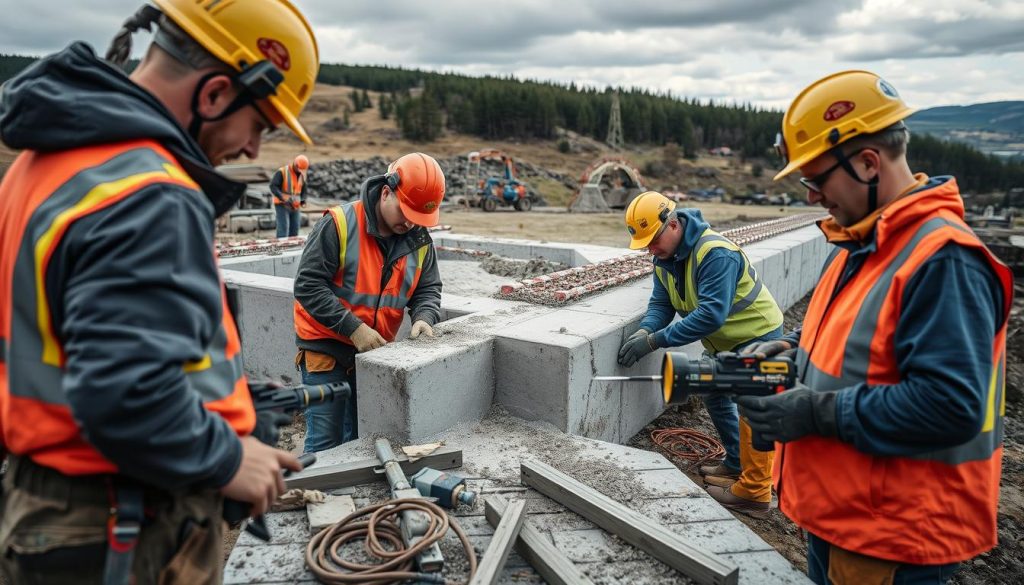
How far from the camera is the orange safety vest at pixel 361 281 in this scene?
12.8ft

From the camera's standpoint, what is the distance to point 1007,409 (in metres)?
7.20

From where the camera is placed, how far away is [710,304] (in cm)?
419

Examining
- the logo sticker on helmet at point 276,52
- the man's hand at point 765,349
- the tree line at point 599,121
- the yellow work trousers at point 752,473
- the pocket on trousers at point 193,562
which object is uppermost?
the tree line at point 599,121

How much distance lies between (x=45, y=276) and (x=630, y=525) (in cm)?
228

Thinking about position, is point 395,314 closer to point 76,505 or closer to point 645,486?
point 645,486

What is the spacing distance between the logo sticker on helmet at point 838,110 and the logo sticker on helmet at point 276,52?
1.71 metres

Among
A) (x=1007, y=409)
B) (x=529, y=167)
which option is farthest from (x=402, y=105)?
(x=1007, y=409)

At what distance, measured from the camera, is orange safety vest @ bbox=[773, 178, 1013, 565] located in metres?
1.96

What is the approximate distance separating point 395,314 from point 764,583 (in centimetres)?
258

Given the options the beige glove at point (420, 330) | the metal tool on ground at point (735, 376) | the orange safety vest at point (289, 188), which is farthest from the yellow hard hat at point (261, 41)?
the orange safety vest at point (289, 188)

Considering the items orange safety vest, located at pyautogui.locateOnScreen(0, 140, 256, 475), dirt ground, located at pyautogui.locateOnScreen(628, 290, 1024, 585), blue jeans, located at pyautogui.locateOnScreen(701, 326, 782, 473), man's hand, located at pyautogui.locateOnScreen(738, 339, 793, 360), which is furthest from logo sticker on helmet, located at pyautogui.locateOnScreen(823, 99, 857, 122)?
dirt ground, located at pyautogui.locateOnScreen(628, 290, 1024, 585)

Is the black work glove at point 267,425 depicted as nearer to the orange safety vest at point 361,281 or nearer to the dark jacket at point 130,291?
the dark jacket at point 130,291

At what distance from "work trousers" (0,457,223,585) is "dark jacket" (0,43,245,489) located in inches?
4.4

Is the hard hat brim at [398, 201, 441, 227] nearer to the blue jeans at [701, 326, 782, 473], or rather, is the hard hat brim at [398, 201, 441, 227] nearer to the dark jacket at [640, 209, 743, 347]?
the dark jacket at [640, 209, 743, 347]
